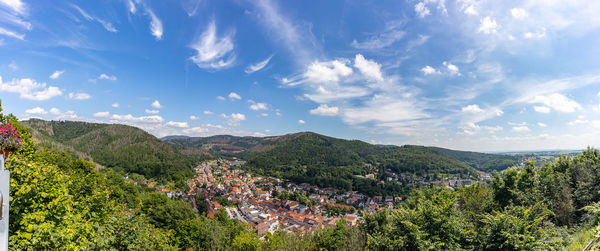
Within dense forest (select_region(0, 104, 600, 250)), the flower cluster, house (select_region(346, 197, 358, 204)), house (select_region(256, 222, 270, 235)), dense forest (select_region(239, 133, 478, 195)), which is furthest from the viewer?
dense forest (select_region(239, 133, 478, 195))

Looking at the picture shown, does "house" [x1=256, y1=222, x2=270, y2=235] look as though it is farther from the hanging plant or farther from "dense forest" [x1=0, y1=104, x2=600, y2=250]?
the hanging plant

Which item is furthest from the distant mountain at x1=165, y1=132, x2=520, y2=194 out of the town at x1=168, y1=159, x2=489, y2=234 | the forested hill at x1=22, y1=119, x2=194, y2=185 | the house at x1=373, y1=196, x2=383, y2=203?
the forested hill at x1=22, y1=119, x2=194, y2=185

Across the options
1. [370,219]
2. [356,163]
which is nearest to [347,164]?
[356,163]

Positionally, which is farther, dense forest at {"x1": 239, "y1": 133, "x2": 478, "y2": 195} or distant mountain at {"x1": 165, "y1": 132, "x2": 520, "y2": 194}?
distant mountain at {"x1": 165, "y1": 132, "x2": 520, "y2": 194}

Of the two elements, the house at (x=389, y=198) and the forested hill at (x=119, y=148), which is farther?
the forested hill at (x=119, y=148)

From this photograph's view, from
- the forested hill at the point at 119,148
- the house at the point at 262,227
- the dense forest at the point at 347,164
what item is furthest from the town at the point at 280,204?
the forested hill at the point at 119,148

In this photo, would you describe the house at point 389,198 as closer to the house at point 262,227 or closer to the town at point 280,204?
the town at point 280,204

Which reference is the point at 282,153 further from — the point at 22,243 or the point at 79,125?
the point at 22,243
